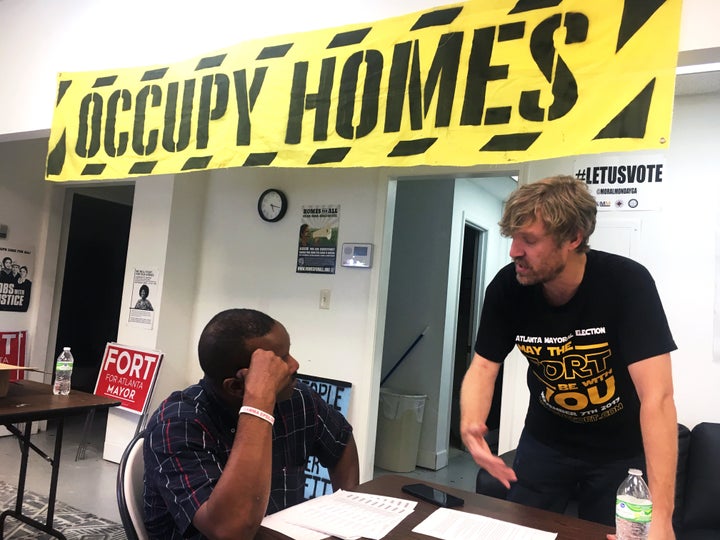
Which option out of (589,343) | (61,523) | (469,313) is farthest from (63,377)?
(469,313)

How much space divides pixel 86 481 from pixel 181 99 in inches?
96.4

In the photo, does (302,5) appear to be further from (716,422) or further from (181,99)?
(716,422)

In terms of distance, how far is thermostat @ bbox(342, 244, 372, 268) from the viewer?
Answer: 134 inches

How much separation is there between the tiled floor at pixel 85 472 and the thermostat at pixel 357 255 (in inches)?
51.6

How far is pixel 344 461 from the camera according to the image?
1.50 m

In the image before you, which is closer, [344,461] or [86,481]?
[344,461]

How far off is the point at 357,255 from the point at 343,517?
7.76ft

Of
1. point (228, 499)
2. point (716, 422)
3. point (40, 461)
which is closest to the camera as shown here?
point (228, 499)

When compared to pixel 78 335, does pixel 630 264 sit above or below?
above

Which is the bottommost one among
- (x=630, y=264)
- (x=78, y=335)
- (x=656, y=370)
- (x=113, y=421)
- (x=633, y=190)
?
(x=113, y=421)

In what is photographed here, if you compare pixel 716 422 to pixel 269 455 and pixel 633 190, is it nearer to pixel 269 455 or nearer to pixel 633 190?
pixel 633 190

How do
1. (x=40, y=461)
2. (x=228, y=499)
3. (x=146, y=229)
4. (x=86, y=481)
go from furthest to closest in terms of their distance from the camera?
1. (x=146, y=229)
2. (x=40, y=461)
3. (x=86, y=481)
4. (x=228, y=499)

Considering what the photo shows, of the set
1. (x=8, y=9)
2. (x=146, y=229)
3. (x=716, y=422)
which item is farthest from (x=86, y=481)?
(x=716, y=422)

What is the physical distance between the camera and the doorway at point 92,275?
5.10 metres
